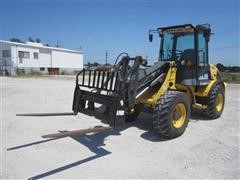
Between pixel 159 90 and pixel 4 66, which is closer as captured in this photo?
pixel 159 90

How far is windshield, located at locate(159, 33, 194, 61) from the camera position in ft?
25.0

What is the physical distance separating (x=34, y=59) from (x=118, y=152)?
39123 mm

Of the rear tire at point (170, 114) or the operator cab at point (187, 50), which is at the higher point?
the operator cab at point (187, 50)

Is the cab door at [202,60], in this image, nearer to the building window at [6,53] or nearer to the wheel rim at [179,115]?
the wheel rim at [179,115]

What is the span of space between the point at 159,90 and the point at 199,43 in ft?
7.30

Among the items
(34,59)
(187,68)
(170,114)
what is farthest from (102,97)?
(34,59)

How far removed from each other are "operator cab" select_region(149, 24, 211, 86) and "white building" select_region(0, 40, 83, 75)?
32.2m

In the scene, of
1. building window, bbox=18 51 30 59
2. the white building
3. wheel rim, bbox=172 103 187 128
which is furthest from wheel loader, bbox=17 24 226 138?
building window, bbox=18 51 30 59

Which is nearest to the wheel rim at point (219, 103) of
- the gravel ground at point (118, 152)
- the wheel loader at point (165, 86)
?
the wheel loader at point (165, 86)

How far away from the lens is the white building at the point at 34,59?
37625 mm

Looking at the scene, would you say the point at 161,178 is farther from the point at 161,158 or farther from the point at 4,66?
the point at 4,66

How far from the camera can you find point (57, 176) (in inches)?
164

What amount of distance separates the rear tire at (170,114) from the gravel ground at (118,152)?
22cm

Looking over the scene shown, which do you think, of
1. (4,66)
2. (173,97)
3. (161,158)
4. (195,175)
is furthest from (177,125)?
(4,66)
